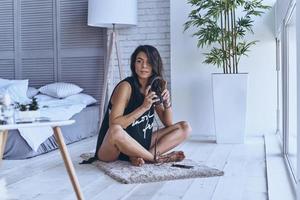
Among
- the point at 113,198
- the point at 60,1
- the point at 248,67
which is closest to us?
the point at 113,198

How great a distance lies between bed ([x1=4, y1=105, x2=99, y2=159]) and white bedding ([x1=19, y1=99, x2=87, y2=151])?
51 millimetres

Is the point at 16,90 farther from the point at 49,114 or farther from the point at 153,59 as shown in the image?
the point at 153,59

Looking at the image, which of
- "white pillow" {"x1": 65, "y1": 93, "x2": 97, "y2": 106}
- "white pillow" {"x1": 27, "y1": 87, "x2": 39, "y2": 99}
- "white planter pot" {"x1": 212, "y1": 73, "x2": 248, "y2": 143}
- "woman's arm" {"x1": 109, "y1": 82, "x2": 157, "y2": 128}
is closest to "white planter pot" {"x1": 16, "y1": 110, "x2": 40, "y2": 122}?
"woman's arm" {"x1": 109, "y1": 82, "x2": 157, "y2": 128}

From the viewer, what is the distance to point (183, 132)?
11.0 ft

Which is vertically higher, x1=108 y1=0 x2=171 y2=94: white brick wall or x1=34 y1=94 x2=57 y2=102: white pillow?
x1=108 y1=0 x2=171 y2=94: white brick wall

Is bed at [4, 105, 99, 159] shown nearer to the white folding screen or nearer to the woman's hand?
the white folding screen

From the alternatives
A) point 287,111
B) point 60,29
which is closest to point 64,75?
point 60,29

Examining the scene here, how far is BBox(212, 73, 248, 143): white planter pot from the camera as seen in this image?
4.27 m

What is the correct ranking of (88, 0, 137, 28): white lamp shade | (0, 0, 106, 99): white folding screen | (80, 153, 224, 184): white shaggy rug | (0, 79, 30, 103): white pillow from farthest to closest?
1. (0, 0, 106, 99): white folding screen
2. (88, 0, 137, 28): white lamp shade
3. (0, 79, 30, 103): white pillow
4. (80, 153, 224, 184): white shaggy rug

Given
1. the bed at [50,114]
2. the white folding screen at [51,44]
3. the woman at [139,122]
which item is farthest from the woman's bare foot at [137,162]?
the white folding screen at [51,44]

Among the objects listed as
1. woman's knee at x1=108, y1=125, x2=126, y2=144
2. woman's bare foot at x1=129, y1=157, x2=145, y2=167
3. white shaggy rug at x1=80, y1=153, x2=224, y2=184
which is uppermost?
woman's knee at x1=108, y1=125, x2=126, y2=144

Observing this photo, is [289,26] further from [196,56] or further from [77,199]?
[77,199]

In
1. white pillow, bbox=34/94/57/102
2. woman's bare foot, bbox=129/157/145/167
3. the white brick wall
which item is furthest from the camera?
the white brick wall

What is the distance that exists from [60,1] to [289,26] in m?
3.29
